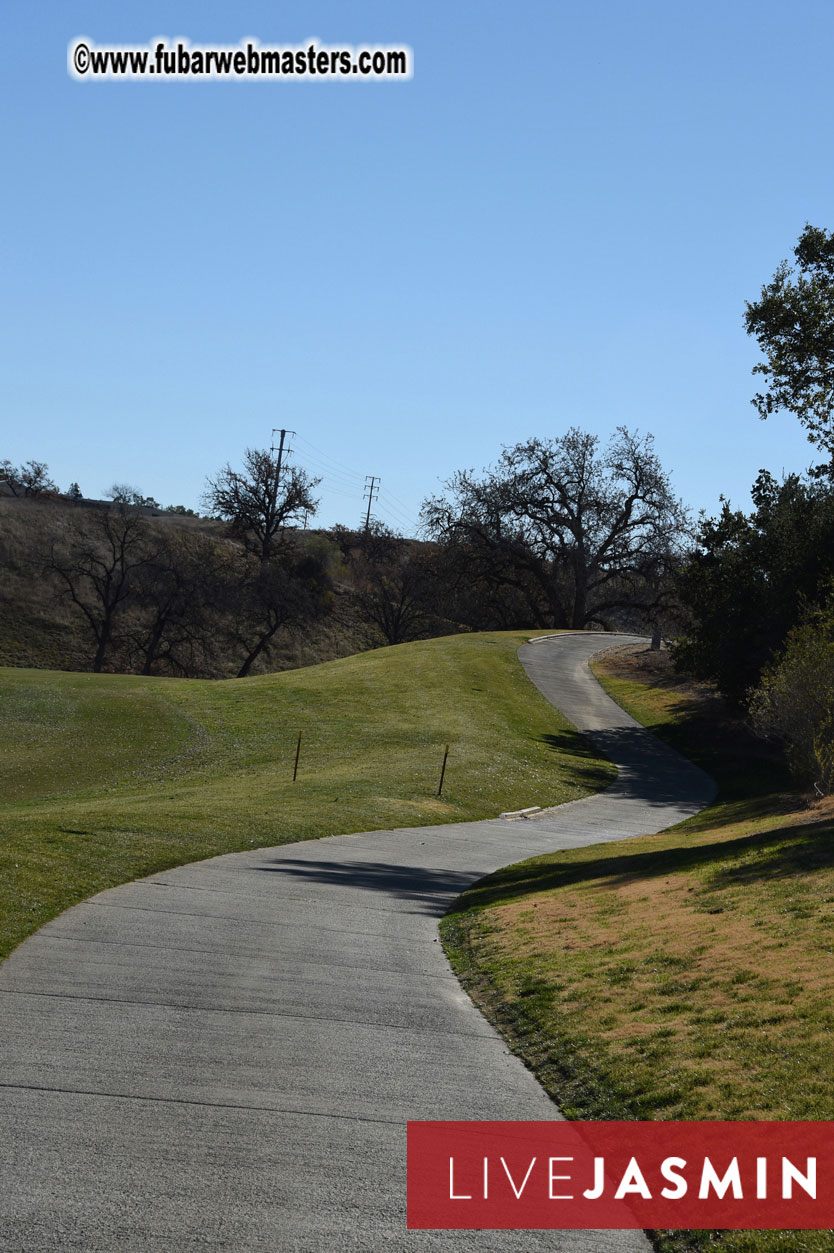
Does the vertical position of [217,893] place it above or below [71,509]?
below

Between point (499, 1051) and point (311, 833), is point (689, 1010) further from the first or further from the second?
point (311, 833)

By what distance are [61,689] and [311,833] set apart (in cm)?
2343

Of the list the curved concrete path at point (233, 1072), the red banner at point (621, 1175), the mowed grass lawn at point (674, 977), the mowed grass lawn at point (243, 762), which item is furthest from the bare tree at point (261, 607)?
the red banner at point (621, 1175)

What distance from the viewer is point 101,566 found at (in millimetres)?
79000

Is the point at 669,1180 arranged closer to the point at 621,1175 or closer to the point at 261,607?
the point at 621,1175

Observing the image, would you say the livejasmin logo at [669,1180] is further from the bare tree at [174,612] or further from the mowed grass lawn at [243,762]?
the bare tree at [174,612]

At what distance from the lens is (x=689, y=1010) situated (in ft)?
31.3

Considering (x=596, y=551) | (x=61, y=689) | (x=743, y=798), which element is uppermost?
(x=596, y=551)

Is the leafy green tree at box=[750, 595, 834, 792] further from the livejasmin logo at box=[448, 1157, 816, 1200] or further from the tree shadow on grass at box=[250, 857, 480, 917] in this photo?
the livejasmin logo at box=[448, 1157, 816, 1200]

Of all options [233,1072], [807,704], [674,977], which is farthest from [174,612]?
[233,1072]

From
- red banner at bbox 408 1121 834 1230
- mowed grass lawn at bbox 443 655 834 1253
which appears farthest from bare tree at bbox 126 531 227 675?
red banner at bbox 408 1121 834 1230

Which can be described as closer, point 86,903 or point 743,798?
point 86,903

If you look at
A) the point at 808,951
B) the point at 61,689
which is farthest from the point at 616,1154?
the point at 61,689

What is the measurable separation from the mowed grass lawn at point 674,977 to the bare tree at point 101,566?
191ft
